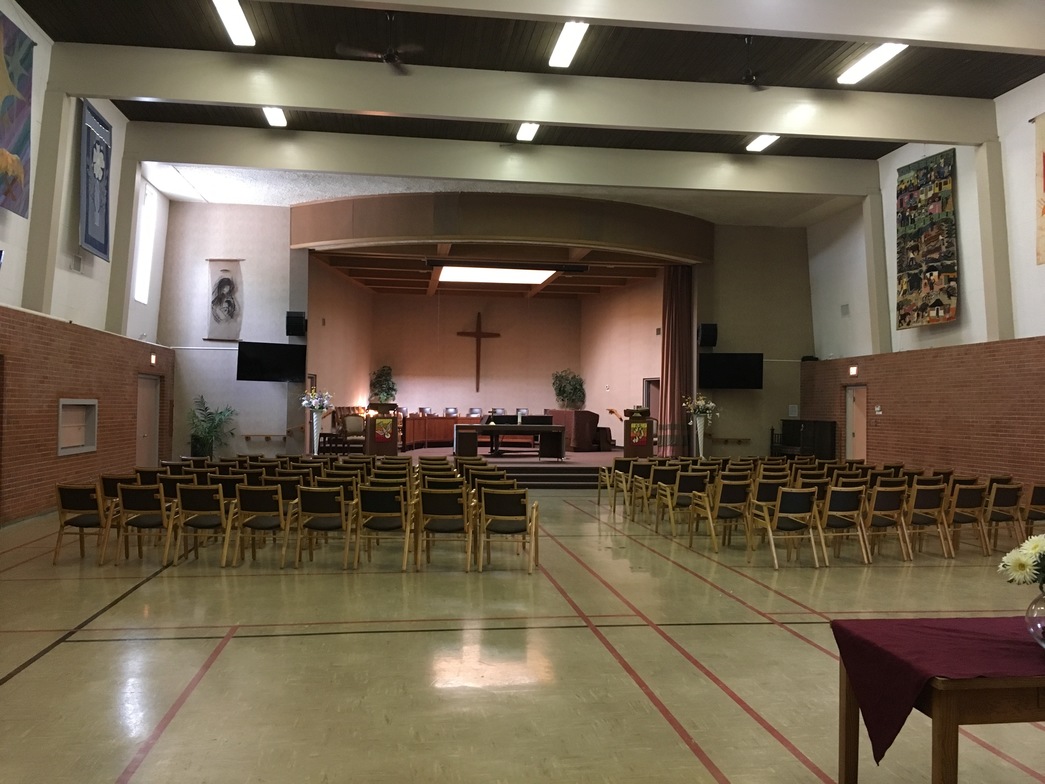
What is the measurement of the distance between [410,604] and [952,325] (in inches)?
443

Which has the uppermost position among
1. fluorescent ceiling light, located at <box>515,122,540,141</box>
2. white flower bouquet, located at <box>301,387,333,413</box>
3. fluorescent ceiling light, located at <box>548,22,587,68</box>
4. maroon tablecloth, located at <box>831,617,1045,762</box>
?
fluorescent ceiling light, located at <box>515,122,540,141</box>

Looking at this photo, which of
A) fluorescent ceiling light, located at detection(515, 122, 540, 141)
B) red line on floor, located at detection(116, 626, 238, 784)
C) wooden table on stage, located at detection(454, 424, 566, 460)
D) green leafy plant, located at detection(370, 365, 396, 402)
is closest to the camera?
red line on floor, located at detection(116, 626, 238, 784)

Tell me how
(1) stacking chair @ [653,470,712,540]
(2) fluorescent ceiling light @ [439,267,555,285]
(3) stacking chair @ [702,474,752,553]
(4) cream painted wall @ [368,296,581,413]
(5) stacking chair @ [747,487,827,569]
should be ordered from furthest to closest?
(4) cream painted wall @ [368,296,581,413] → (2) fluorescent ceiling light @ [439,267,555,285] → (1) stacking chair @ [653,470,712,540] → (3) stacking chair @ [702,474,752,553] → (5) stacking chair @ [747,487,827,569]

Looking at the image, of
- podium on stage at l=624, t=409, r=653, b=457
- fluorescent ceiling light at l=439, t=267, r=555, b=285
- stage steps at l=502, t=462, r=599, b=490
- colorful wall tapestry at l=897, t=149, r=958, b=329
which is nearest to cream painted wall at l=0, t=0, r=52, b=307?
stage steps at l=502, t=462, r=599, b=490

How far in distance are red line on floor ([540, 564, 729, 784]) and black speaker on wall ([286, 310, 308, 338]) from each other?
11714mm

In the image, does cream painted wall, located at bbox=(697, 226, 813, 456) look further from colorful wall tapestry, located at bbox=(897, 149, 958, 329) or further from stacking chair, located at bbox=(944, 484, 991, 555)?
stacking chair, located at bbox=(944, 484, 991, 555)

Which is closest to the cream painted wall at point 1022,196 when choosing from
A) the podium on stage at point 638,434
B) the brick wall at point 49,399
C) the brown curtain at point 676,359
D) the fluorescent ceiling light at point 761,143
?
the fluorescent ceiling light at point 761,143

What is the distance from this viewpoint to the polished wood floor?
307 cm

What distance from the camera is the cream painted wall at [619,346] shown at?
18906 millimetres

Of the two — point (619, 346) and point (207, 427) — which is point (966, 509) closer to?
point (619, 346)

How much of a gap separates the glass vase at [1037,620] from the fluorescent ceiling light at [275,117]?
11650mm

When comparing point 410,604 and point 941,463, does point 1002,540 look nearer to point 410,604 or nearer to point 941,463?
point 941,463

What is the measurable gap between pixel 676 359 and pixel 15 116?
1315 centimetres

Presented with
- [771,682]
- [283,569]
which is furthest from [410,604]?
[771,682]
